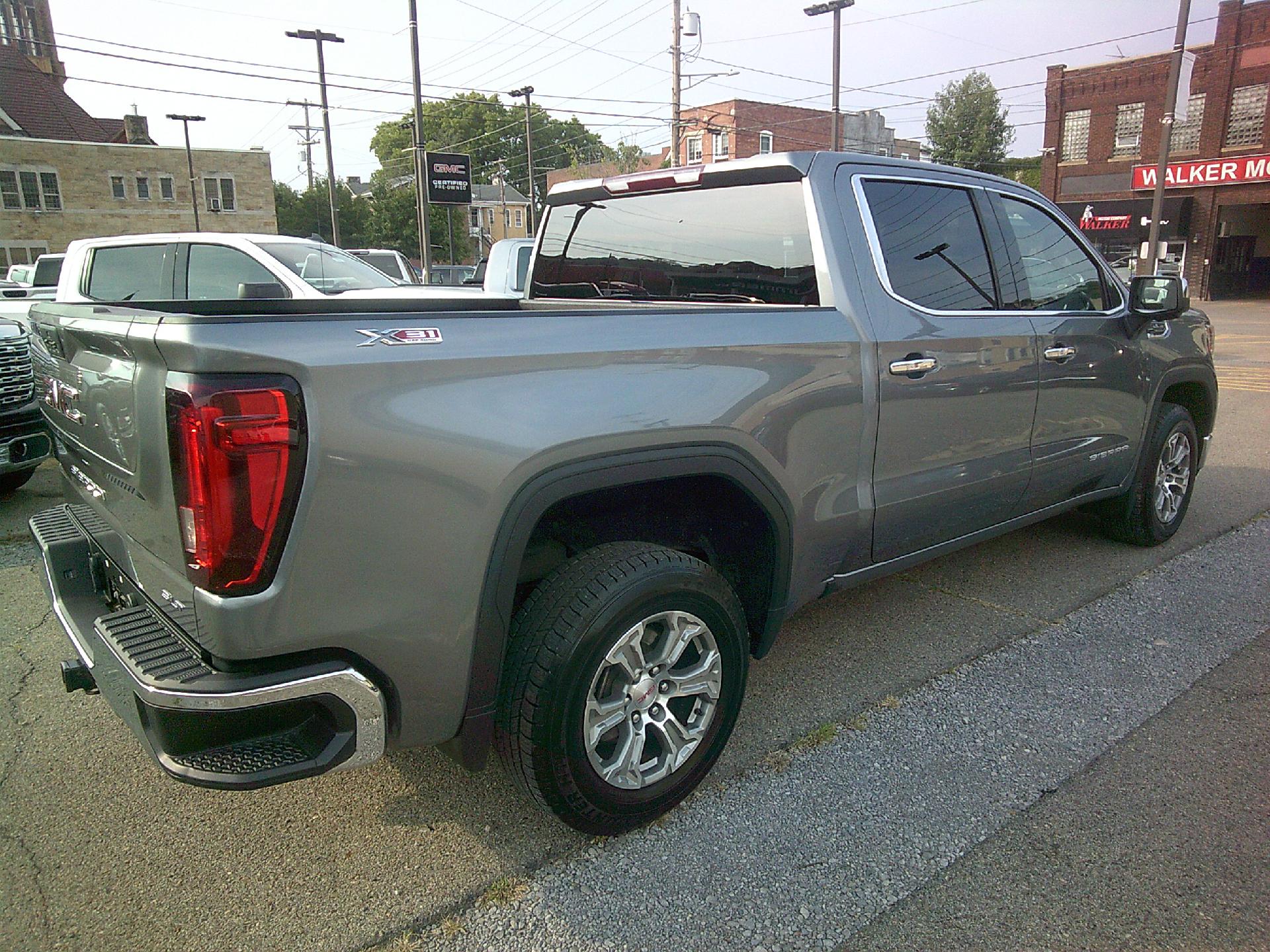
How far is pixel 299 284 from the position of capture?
313 inches

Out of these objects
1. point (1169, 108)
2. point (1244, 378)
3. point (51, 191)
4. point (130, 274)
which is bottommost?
point (1244, 378)

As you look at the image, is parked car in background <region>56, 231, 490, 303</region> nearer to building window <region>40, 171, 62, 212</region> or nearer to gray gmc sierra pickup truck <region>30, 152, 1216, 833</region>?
gray gmc sierra pickup truck <region>30, 152, 1216, 833</region>

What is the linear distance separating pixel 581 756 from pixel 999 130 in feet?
187

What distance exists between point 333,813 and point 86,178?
5407 centimetres

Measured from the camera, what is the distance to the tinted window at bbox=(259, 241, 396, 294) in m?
8.32

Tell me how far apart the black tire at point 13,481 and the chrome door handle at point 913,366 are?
572 centimetres

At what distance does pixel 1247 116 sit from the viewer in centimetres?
3203

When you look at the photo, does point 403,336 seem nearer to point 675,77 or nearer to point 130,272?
point 130,272

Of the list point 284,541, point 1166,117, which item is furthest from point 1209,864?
point 1166,117

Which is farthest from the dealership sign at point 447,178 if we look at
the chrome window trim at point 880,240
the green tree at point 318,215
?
the green tree at point 318,215

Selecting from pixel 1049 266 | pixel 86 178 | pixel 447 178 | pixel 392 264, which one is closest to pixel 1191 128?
pixel 447 178

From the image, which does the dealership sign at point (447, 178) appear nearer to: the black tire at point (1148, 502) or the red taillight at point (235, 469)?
the black tire at point (1148, 502)

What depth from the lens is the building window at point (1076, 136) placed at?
120 ft

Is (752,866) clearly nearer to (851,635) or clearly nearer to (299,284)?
(851,635)
